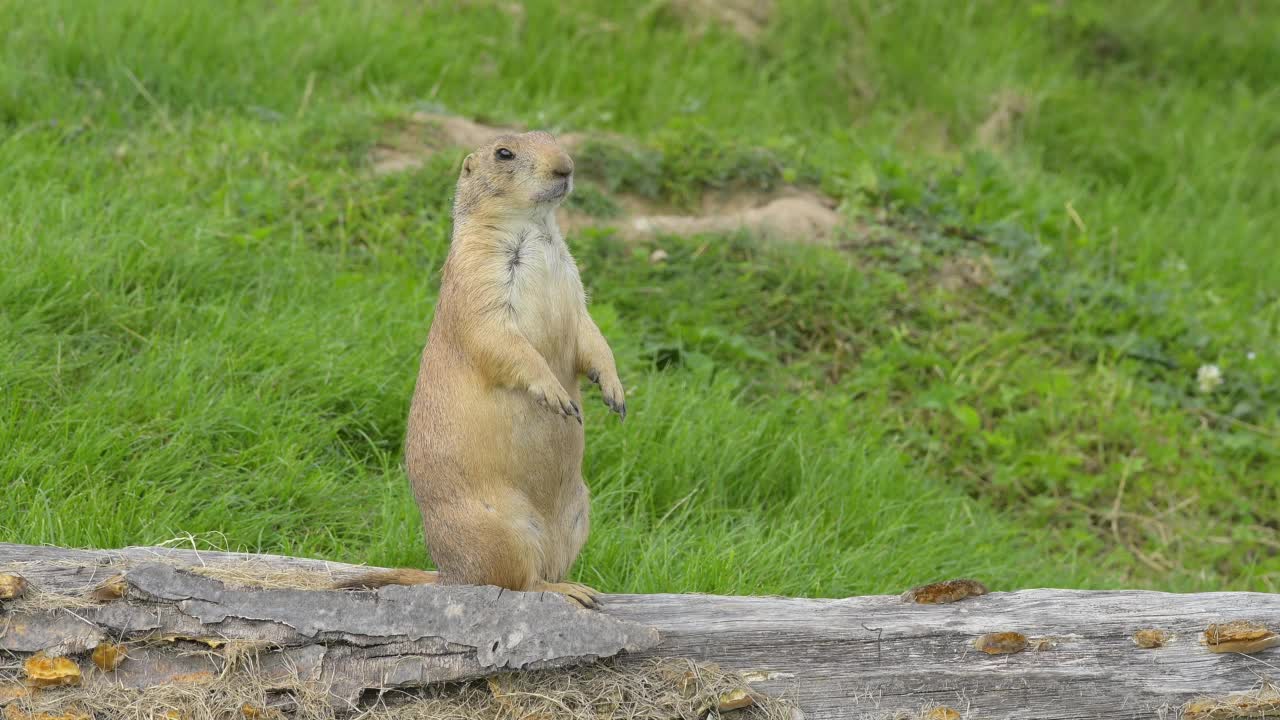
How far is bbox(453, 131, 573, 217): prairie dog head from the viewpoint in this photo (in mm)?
3564

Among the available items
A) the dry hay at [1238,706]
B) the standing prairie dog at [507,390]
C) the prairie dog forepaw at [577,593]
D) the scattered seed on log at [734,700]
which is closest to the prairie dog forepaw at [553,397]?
the standing prairie dog at [507,390]

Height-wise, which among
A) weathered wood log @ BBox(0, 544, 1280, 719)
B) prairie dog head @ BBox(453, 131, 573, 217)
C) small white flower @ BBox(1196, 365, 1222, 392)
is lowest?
small white flower @ BBox(1196, 365, 1222, 392)

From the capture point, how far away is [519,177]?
11.8 feet

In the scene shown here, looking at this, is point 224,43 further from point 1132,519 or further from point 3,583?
point 1132,519

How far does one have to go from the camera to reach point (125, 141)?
21.0 feet

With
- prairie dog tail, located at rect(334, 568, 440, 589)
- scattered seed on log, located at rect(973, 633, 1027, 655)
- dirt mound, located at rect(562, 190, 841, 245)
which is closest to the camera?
scattered seed on log, located at rect(973, 633, 1027, 655)

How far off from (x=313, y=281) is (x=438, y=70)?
256 centimetres

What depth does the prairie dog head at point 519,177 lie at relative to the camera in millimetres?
3564

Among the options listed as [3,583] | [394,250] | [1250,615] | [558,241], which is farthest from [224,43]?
[1250,615]

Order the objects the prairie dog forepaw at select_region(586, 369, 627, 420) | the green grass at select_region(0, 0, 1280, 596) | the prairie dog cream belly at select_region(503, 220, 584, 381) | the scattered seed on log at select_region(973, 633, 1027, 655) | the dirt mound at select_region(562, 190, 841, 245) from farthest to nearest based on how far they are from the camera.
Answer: the dirt mound at select_region(562, 190, 841, 245), the green grass at select_region(0, 0, 1280, 596), the prairie dog forepaw at select_region(586, 369, 627, 420), the prairie dog cream belly at select_region(503, 220, 584, 381), the scattered seed on log at select_region(973, 633, 1027, 655)

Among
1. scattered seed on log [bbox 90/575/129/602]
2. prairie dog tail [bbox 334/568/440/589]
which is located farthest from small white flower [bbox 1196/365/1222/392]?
scattered seed on log [bbox 90/575/129/602]

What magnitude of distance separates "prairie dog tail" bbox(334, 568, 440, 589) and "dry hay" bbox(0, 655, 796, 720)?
1.09 feet

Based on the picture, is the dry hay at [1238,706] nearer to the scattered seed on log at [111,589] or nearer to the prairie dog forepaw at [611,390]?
the prairie dog forepaw at [611,390]

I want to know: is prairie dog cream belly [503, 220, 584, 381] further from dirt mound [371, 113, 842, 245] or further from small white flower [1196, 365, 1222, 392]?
small white flower [1196, 365, 1222, 392]
